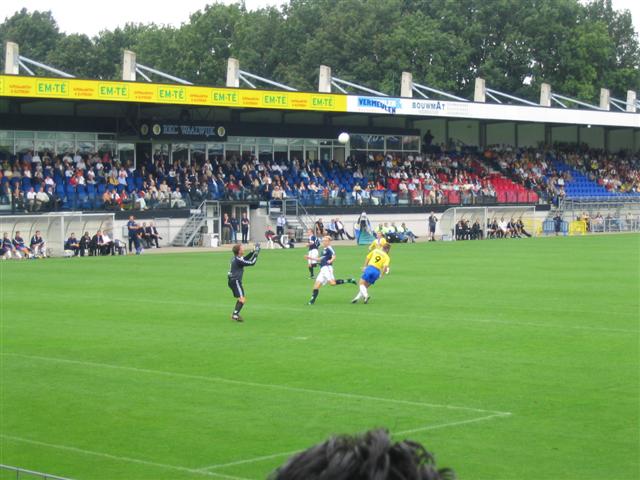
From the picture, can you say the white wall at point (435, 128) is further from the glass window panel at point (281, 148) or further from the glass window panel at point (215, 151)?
the glass window panel at point (215, 151)

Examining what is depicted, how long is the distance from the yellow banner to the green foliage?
36.2 meters

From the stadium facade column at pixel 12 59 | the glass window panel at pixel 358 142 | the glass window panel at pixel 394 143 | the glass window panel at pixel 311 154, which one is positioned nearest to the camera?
the stadium facade column at pixel 12 59

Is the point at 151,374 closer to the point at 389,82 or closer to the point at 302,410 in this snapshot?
the point at 302,410

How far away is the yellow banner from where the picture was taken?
51438 mm

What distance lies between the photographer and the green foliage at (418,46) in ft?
332

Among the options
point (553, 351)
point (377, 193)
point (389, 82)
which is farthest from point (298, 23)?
point (553, 351)

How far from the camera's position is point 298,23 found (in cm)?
11019

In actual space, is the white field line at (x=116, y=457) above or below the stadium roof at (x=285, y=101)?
below

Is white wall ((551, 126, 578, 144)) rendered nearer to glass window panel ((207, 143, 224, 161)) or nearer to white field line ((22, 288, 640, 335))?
glass window panel ((207, 143, 224, 161))

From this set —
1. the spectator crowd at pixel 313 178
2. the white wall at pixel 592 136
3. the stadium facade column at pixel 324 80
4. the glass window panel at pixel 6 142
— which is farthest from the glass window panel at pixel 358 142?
the glass window panel at pixel 6 142

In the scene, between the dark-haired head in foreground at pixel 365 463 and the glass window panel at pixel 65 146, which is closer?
the dark-haired head in foreground at pixel 365 463

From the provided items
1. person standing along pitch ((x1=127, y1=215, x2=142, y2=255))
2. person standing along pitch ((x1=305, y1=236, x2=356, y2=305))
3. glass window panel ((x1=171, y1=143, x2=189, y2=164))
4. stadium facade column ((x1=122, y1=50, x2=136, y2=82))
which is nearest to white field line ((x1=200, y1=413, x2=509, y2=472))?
person standing along pitch ((x1=305, y1=236, x2=356, y2=305))

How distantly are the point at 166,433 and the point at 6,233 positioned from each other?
35438mm

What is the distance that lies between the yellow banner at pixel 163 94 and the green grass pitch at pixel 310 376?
823 inches
